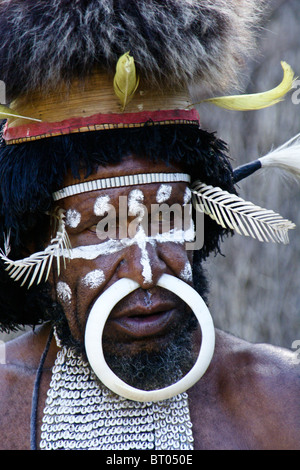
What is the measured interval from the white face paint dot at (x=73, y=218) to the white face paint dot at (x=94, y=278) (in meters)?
0.18

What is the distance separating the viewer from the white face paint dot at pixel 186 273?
260 centimetres

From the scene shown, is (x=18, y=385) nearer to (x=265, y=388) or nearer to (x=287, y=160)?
(x=265, y=388)

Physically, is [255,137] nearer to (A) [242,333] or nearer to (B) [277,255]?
(B) [277,255]

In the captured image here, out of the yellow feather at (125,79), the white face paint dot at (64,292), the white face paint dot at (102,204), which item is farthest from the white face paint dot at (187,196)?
the white face paint dot at (64,292)

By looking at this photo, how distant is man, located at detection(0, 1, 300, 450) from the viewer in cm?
245

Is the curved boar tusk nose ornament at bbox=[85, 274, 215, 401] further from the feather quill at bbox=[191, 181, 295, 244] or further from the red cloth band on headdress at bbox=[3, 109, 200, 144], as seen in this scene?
the red cloth band on headdress at bbox=[3, 109, 200, 144]

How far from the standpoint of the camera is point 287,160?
2.91m

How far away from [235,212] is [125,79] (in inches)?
26.9

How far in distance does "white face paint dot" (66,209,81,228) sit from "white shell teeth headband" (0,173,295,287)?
0.02 m

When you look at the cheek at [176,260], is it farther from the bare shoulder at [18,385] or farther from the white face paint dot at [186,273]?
the bare shoulder at [18,385]

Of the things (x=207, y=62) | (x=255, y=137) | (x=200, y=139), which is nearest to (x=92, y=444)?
(x=200, y=139)

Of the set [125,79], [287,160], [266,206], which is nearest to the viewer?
[125,79]

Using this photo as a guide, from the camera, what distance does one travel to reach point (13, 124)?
263 centimetres

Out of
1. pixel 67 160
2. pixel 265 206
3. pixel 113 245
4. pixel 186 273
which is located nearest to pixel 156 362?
pixel 186 273
